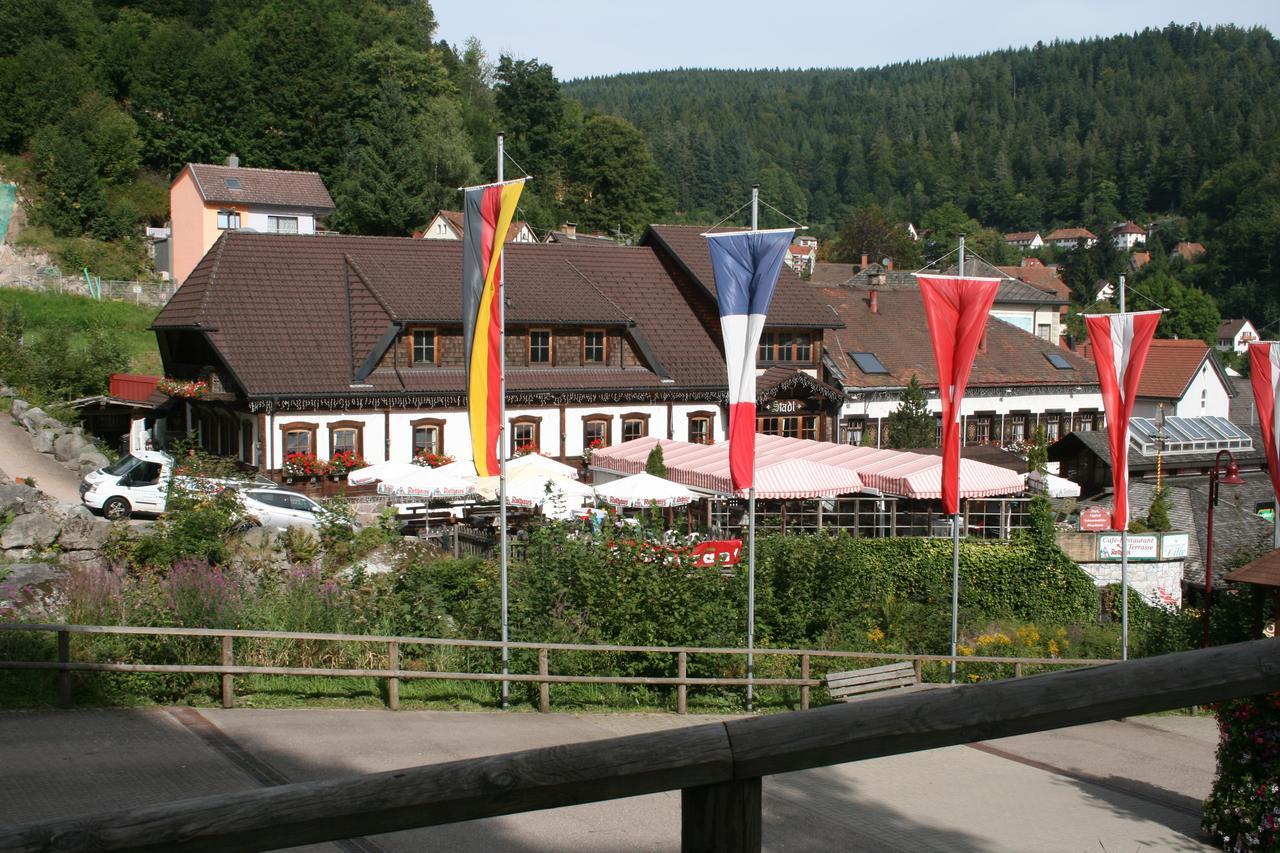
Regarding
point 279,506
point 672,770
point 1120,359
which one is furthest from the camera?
point 279,506

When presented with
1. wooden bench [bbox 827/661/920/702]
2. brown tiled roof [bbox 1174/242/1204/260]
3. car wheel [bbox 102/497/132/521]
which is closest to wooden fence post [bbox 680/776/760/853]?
wooden bench [bbox 827/661/920/702]

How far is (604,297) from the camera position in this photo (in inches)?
1474

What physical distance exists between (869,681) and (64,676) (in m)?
9.82

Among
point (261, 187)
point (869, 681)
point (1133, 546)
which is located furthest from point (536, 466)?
point (261, 187)

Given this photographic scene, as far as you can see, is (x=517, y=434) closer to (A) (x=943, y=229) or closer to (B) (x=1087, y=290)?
(B) (x=1087, y=290)

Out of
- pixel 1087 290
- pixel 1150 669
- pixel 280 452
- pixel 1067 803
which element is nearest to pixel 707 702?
pixel 1067 803

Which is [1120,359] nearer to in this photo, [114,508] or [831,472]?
[831,472]

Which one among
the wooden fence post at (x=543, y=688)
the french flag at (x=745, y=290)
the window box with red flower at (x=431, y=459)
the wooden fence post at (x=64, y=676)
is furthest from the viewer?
the window box with red flower at (x=431, y=459)

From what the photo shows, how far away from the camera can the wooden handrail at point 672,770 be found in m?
1.84

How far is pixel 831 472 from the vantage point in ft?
84.0

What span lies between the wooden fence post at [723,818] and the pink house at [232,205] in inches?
2357

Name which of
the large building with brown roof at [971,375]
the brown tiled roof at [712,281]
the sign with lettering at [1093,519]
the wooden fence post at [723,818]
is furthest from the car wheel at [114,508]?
the wooden fence post at [723,818]

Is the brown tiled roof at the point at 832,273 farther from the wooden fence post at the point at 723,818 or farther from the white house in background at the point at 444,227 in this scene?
the wooden fence post at the point at 723,818

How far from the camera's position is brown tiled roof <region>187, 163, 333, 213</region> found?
6016cm
